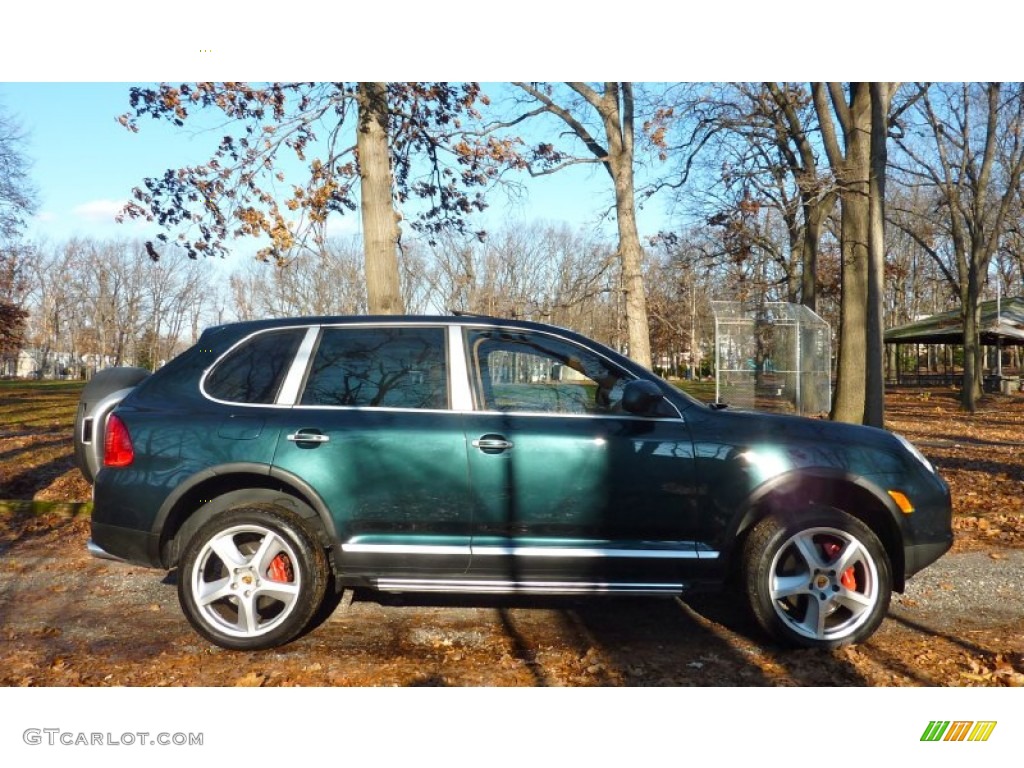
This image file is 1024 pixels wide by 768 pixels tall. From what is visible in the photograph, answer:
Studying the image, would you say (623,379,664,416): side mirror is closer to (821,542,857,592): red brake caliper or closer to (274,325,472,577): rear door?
(274,325,472,577): rear door

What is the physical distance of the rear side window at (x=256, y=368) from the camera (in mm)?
4211

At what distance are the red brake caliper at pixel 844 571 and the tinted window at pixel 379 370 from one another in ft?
7.20

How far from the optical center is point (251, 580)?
13.1 feet

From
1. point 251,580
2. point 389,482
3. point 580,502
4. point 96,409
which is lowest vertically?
point 251,580

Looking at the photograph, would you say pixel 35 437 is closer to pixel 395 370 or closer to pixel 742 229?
pixel 395 370

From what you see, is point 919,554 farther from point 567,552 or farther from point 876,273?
point 876,273

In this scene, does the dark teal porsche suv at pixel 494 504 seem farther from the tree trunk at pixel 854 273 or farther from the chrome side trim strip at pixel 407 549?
the tree trunk at pixel 854 273

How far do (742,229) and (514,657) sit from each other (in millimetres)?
13109

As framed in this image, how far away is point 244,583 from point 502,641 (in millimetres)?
1386
